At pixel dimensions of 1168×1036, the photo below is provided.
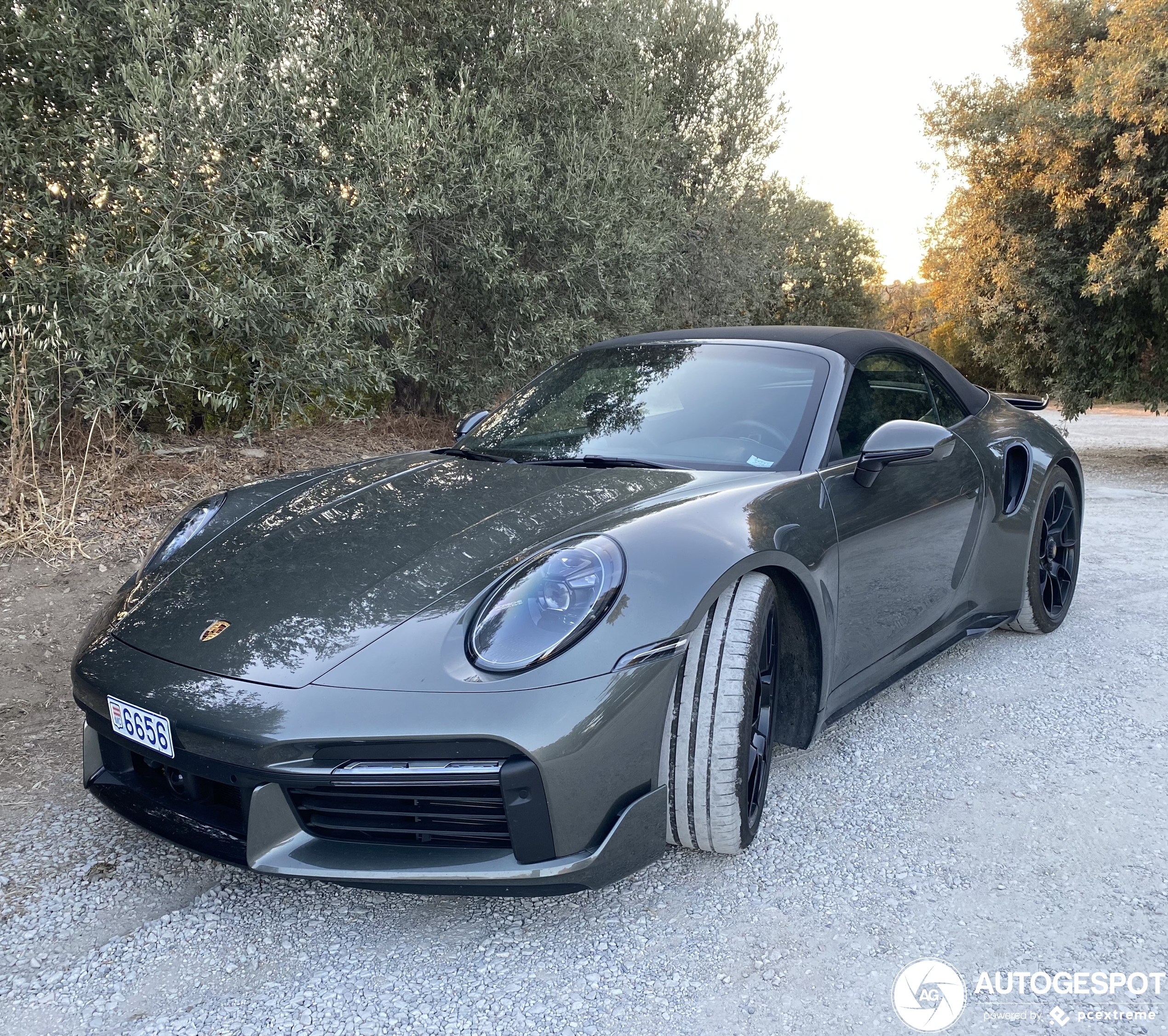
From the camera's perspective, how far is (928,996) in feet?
5.92

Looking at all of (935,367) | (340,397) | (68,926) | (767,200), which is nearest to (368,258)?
(340,397)

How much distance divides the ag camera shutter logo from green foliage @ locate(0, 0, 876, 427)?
430 cm

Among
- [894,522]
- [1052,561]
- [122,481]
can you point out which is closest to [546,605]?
[894,522]

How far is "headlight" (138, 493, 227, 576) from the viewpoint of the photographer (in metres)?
2.73

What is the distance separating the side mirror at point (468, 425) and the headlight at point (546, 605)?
150cm

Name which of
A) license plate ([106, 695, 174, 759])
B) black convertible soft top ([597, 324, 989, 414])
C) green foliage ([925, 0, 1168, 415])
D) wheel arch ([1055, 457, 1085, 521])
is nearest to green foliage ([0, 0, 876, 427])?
black convertible soft top ([597, 324, 989, 414])

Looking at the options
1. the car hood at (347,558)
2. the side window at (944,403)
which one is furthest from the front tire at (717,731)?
the side window at (944,403)

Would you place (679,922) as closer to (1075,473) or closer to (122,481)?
(1075,473)

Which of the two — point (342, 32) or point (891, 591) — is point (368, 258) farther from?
point (891, 591)

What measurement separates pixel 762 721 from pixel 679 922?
21.7 inches

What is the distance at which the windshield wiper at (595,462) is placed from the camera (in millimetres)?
2783

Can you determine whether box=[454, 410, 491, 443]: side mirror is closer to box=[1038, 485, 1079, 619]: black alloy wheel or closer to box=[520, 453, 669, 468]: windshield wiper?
box=[520, 453, 669, 468]: windshield wiper

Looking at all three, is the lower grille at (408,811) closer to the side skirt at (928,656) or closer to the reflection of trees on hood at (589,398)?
the side skirt at (928,656)

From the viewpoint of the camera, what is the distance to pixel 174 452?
235 inches
